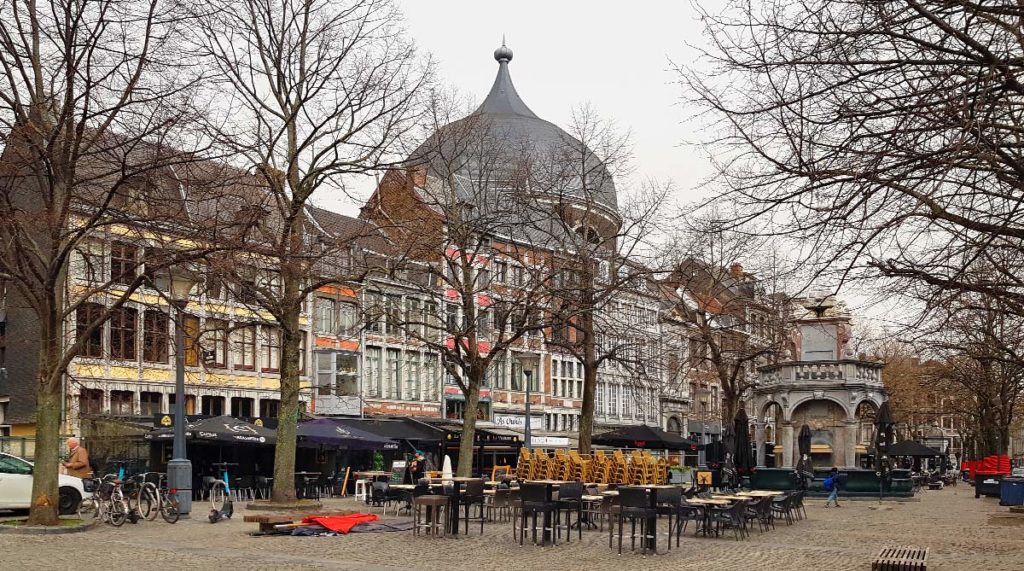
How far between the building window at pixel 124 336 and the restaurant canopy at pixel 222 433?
1084 centimetres

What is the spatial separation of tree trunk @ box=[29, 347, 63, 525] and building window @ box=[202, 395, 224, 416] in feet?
92.4

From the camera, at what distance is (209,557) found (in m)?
16.8

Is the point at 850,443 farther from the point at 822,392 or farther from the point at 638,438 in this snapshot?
the point at 638,438

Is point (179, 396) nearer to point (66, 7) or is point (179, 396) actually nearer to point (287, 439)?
point (287, 439)

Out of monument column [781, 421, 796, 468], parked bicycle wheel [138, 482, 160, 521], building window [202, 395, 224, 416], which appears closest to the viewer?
parked bicycle wheel [138, 482, 160, 521]

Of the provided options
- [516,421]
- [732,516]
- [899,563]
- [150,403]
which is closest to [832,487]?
[732,516]

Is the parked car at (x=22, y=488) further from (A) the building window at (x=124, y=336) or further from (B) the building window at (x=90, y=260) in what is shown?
(A) the building window at (x=124, y=336)

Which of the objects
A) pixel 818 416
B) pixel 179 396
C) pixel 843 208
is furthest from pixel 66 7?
pixel 818 416

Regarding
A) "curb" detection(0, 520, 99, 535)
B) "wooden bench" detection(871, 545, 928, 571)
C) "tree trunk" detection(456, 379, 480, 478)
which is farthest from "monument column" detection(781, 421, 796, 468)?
"wooden bench" detection(871, 545, 928, 571)

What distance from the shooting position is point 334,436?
1377 inches

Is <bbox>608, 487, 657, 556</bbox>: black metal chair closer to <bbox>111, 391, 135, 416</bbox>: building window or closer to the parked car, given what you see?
the parked car

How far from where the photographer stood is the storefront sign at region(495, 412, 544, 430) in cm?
6456

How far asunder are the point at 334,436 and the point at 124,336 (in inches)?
554

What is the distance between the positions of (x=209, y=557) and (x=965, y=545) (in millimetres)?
12426
